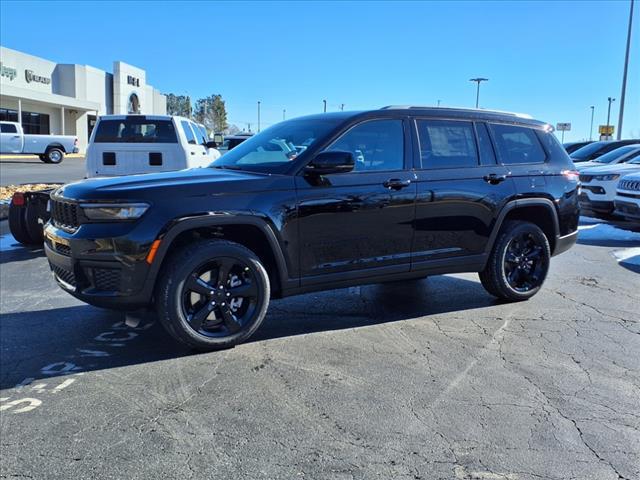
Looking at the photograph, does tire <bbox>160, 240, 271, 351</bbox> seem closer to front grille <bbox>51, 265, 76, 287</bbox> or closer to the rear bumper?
front grille <bbox>51, 265, 76, 287</bbox>

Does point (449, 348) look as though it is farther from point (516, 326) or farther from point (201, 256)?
point (201, 256)

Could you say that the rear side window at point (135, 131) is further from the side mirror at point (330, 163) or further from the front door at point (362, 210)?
the side mirror at point (330, 163)

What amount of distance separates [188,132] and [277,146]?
583cm

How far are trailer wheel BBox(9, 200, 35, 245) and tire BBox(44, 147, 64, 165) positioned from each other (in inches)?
1019

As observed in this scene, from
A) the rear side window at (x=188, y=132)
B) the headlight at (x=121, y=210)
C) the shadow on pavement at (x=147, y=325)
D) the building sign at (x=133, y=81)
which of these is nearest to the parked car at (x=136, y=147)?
the rear side window at (x=188, y=132)

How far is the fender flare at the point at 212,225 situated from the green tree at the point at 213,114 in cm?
8507

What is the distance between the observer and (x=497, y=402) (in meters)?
3.65

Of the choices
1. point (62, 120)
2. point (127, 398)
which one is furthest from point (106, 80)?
point (127, 398)

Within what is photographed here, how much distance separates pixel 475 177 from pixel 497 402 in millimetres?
2446

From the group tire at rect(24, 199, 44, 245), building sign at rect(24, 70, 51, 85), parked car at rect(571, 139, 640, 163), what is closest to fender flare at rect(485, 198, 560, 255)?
tire at rect(24, 199, 44, 245)

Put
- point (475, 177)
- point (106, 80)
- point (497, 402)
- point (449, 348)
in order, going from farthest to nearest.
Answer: point (106, 80)
point (475, 177)
point (449, 348)
point (497, 402)

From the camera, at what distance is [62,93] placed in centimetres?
4894

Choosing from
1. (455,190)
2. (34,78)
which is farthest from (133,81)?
(455,190)

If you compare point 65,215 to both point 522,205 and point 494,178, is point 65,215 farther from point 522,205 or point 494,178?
point 522,205
